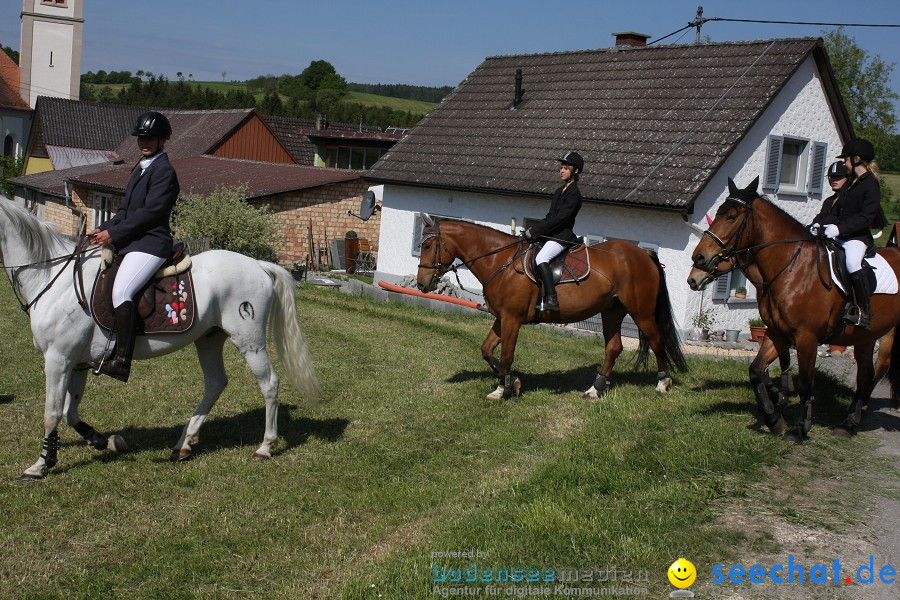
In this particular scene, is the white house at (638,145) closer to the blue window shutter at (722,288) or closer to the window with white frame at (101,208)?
the blue window shutter at (722,288)

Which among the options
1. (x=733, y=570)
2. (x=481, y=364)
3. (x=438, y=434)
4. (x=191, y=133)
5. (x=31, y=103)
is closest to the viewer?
(x=733, y=570)

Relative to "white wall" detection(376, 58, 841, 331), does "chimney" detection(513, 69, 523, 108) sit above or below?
above

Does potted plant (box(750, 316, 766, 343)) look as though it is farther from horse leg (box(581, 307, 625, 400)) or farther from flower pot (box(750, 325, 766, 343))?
horse leg (box(581, 307, 625, 400))

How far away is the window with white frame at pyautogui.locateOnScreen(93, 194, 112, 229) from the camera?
35.1 meters

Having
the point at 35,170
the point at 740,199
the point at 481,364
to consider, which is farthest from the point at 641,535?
the point at 35,170

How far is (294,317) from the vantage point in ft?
26.8

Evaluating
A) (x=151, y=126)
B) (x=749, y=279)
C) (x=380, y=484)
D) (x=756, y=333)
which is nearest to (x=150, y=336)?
(x=151, y=126)

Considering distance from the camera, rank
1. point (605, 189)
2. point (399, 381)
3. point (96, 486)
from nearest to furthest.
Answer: point (96, 486) < point (399, 381) < point (605, 189)

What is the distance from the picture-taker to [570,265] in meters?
10.5

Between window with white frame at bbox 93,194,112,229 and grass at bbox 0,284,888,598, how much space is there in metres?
25.4

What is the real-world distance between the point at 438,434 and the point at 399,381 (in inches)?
96.6

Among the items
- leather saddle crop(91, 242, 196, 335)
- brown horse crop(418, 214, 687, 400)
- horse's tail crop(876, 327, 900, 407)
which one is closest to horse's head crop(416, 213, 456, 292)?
brown horse crop(418, 214, 687, 400)

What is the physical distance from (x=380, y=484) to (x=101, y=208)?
32.4 m

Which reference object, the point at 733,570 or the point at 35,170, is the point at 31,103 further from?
the point at 733,570
